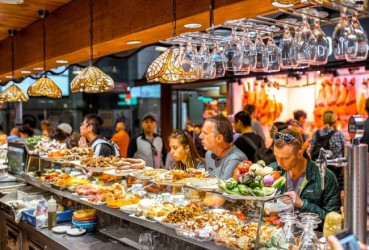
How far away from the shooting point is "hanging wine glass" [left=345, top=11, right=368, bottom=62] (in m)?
1.90

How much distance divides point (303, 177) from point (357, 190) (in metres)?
1.80

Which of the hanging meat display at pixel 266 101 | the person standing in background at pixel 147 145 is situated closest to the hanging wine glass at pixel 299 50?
the person standing in background at pixel 147 145

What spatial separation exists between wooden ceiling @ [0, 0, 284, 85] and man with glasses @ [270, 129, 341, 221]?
3.52 ft

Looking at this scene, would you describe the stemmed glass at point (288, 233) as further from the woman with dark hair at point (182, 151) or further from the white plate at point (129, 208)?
the woman with dark hair at point (182, 151)

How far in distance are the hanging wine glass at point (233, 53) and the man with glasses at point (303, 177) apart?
1003 millimetres

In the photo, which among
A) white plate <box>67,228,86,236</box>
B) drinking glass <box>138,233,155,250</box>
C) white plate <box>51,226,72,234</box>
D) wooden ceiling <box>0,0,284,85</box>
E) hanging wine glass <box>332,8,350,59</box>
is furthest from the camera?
white plate <box>51,226,72,234</box>

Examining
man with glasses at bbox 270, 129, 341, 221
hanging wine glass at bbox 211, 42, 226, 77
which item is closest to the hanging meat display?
man with glasses at bbox 270, 129, 341, 221

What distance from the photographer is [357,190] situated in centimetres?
175

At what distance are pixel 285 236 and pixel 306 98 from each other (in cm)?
782

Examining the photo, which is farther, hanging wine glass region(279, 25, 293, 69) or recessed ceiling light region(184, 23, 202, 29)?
recessed ceiling light region(184, 23, 202, 29)

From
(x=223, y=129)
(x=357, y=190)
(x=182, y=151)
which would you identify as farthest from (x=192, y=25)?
(x=357, y=190)

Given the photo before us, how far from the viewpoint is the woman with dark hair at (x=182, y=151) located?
14.9ft

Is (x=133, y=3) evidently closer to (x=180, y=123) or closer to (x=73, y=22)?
(x=73, y=22)

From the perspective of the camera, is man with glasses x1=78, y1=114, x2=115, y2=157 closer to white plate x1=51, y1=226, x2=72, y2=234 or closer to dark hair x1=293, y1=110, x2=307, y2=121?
white plate x1=51, y1=226, x2=72, y2=234
